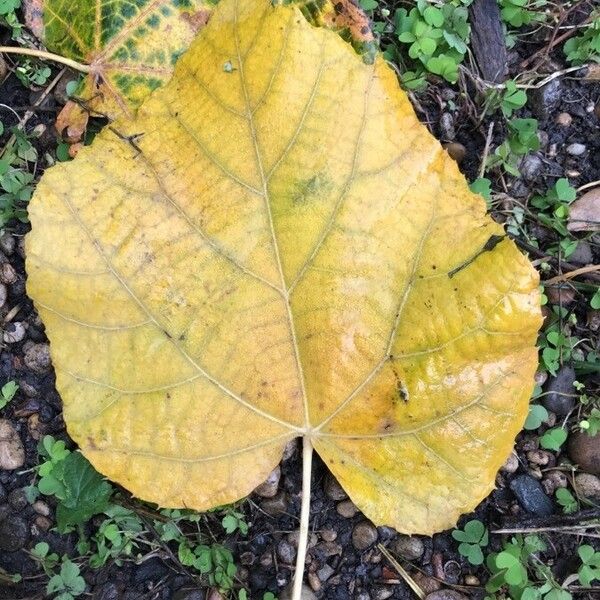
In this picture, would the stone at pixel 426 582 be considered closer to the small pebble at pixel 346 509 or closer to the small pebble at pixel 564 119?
the small pebble at pixel 346 509

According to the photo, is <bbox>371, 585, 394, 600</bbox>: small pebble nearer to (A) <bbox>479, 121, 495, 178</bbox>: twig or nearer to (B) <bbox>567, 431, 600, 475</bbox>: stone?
(B) <bbox>567, 431, 600, 475</bbox>: stone

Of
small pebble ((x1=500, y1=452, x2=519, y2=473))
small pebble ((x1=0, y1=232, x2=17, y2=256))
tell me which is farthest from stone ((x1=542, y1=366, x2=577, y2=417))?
small pebble ((x1=0, y1=232, x2=17, y2=256))

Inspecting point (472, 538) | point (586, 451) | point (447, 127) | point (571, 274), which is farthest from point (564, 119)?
point (472, 538)

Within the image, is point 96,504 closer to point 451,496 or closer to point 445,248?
point 451,496

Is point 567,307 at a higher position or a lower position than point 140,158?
lower

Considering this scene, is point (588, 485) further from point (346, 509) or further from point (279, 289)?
point (279, 289)

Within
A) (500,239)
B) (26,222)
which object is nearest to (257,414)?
(500,239)
